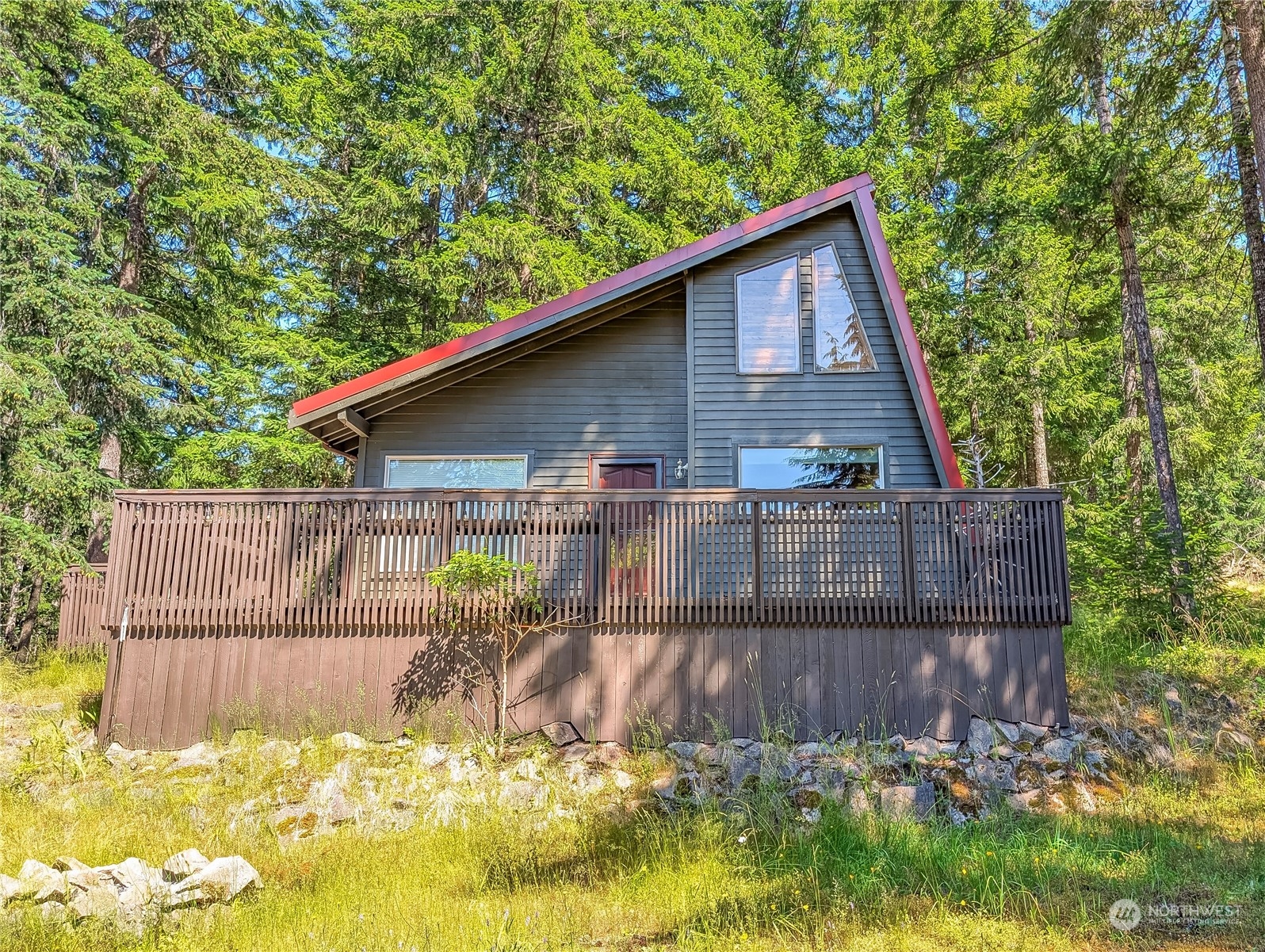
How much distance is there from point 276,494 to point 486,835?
365cm


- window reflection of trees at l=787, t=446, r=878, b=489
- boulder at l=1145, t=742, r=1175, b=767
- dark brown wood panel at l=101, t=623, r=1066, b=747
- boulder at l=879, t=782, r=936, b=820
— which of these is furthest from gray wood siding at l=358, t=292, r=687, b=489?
boulder at l=1145, t=742, r=1175, b=767

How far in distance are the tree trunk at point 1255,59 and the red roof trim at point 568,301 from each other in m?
3.83

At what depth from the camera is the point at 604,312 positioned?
10047mm

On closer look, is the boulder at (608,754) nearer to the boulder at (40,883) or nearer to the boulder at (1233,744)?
the boulder at (40,883)

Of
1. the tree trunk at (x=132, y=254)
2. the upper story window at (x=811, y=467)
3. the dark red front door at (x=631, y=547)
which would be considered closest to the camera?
the dark red front door at (x=631, y=547)

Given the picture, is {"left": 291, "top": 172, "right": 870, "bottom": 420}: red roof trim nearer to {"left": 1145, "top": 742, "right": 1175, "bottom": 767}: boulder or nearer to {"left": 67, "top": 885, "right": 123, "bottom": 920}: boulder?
{"left": 67, "top": 885, "right": 123, "bottom": 920}: boulder

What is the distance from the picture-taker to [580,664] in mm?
6891

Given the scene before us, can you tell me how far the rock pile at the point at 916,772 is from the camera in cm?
595

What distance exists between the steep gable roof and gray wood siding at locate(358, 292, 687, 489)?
0.29m

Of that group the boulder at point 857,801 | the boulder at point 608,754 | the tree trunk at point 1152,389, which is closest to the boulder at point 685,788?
the boulder at point 608,754

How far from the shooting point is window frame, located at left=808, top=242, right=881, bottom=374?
9562 mm

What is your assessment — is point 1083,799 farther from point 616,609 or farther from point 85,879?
point 85,879

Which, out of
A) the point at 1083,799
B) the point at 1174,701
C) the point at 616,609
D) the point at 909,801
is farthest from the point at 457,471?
the point at 1174,701

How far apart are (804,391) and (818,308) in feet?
3.71
